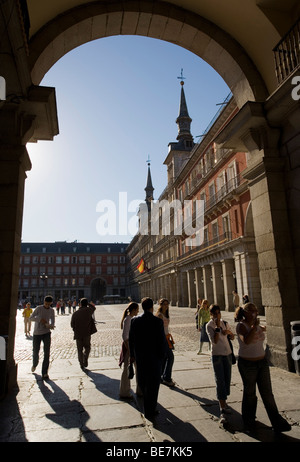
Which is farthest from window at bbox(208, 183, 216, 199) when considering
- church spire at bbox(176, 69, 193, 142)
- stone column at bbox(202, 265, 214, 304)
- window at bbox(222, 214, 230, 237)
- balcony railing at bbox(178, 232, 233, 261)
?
church spire at bbox(176, 69, 193, 142)

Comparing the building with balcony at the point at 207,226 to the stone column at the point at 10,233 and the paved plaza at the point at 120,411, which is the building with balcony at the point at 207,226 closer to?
the stone column at the point at 10,233

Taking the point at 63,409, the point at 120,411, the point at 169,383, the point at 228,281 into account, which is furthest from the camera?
the point at 228,281

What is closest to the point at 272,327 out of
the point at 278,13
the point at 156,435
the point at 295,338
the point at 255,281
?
the point at 295,338

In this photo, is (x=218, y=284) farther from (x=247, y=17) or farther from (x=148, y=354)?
(x=148, y=354)

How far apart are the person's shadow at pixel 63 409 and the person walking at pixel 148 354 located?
2.45ft

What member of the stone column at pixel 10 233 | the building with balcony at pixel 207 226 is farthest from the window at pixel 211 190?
the stone column at pixel 10 233

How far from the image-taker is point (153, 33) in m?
6.96

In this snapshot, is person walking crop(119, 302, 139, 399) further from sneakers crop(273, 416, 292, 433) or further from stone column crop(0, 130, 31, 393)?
sneakers crop(273, 416, 292, 433)

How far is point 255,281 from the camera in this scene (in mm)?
18375

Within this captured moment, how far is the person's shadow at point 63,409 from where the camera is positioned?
11.2 feet

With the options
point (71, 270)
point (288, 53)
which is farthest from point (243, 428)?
point (71, 270)

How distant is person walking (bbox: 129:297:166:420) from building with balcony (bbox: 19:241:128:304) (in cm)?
A: 7390

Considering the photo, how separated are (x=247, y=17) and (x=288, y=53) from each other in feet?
4.85

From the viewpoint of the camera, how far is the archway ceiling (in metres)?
5.76
